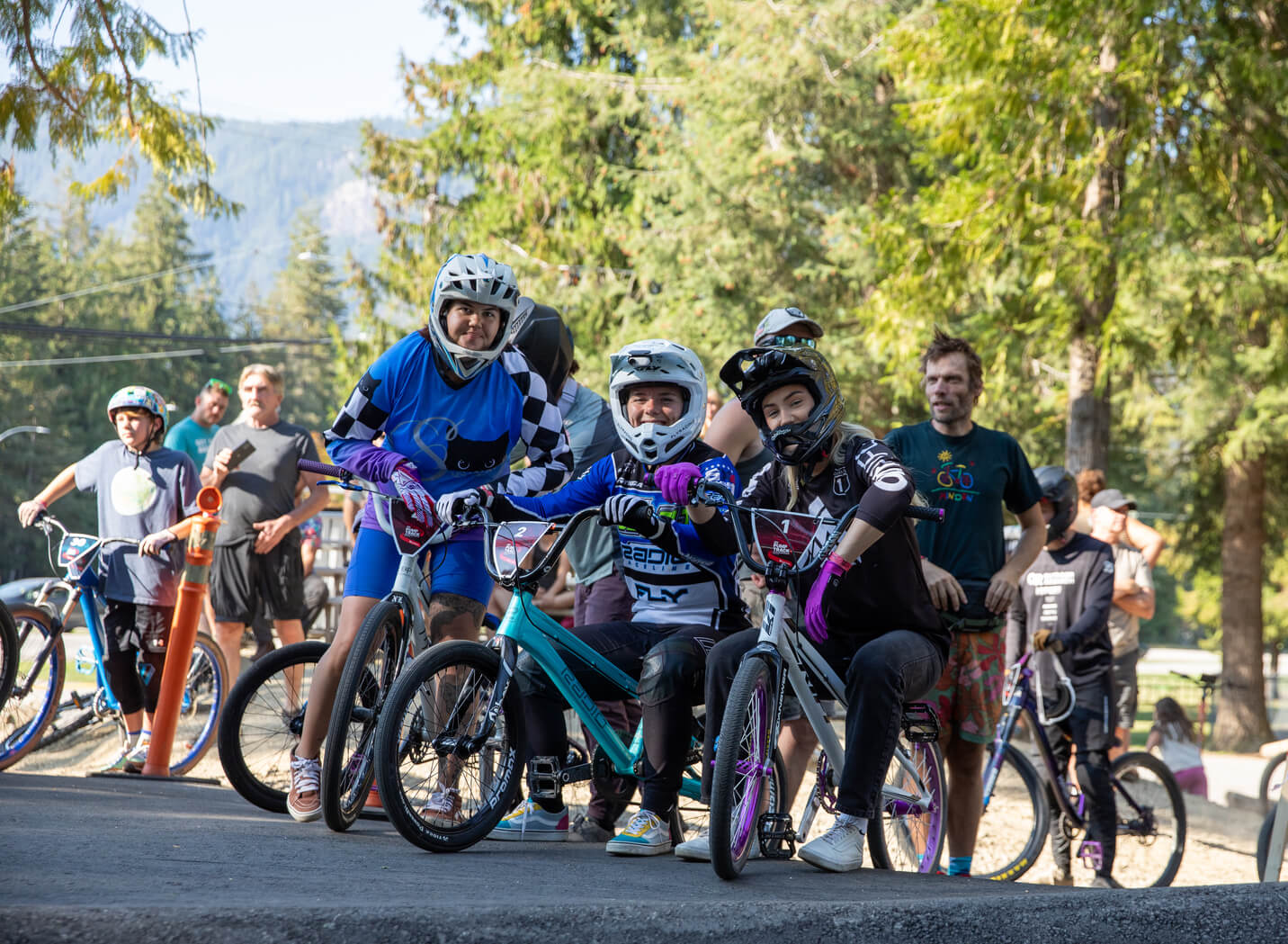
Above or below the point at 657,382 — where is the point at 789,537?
below

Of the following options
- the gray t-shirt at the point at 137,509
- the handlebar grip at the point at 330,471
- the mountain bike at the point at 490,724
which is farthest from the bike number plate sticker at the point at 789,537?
the gray t-shirt at the point at 137,509

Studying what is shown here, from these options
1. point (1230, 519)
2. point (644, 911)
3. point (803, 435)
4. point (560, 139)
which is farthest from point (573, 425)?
point (560, 139)

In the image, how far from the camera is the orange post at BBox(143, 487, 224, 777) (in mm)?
7152

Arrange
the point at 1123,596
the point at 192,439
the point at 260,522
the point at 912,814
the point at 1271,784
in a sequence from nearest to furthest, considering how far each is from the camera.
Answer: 1. the point at 912,814
2. the point at 260,522
3. the point at 1123,596
4. the point at 1271,784
5. the point at 192,439

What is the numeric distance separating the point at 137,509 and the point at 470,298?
3.58 meters

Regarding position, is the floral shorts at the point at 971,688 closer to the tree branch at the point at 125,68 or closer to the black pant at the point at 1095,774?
the black pant at the point at 1095,774

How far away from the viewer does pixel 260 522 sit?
861cm

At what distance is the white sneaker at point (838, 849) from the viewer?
172 inches

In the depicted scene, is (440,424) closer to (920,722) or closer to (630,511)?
(630,511)

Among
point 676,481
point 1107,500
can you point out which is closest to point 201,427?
point 676,481

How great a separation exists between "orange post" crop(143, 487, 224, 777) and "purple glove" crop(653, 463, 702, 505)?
12.0 feet

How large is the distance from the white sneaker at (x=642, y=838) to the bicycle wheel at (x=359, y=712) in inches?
35.2

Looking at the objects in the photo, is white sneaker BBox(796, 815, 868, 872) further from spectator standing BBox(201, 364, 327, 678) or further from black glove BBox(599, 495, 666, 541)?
spectator standing BBox(201, 364, 327, 678)

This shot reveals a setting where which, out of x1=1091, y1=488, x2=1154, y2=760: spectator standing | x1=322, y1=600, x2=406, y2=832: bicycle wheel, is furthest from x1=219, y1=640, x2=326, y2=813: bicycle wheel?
x1=1091, y1=488, x2=1154, y2=760: spectator standing
